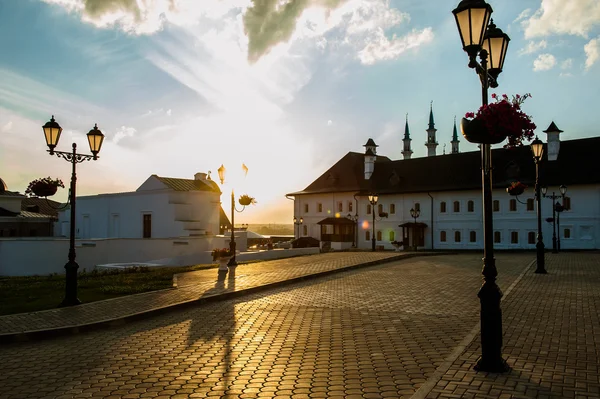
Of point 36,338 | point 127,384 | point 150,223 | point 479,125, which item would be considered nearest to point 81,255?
point 150,223

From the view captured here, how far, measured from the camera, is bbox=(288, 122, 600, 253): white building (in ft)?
158

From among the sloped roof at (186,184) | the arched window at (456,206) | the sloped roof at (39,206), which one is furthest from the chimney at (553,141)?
the sloped roof at (39,206)

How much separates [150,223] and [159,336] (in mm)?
31022

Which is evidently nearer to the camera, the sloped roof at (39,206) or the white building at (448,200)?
the white building at (448,200)

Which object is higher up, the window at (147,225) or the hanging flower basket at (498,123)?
the hanging flower basket at (498,123)

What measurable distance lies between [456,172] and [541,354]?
53738 millimetres

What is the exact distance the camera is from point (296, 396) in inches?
230

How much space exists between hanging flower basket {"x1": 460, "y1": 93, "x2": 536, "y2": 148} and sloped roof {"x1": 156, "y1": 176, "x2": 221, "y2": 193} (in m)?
33.6

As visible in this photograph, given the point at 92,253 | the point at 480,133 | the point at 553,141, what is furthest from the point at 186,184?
the point at 553,141

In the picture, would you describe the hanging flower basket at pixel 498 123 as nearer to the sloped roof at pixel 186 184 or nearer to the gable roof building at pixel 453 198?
the sloped roof at pixel 186 184

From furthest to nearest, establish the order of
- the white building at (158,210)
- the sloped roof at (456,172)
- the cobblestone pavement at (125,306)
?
the sloped roof at (456,172) < the white building at (158,210) < the cobblestone pavement at (125,306)

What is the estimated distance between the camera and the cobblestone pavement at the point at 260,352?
6262 mm

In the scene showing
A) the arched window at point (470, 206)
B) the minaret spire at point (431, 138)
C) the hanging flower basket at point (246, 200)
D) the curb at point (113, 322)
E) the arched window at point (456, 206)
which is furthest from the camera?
the minaret spire at point (431, 138)

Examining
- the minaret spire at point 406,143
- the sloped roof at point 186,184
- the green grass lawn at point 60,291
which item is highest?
the minaret spire at point 406,143
